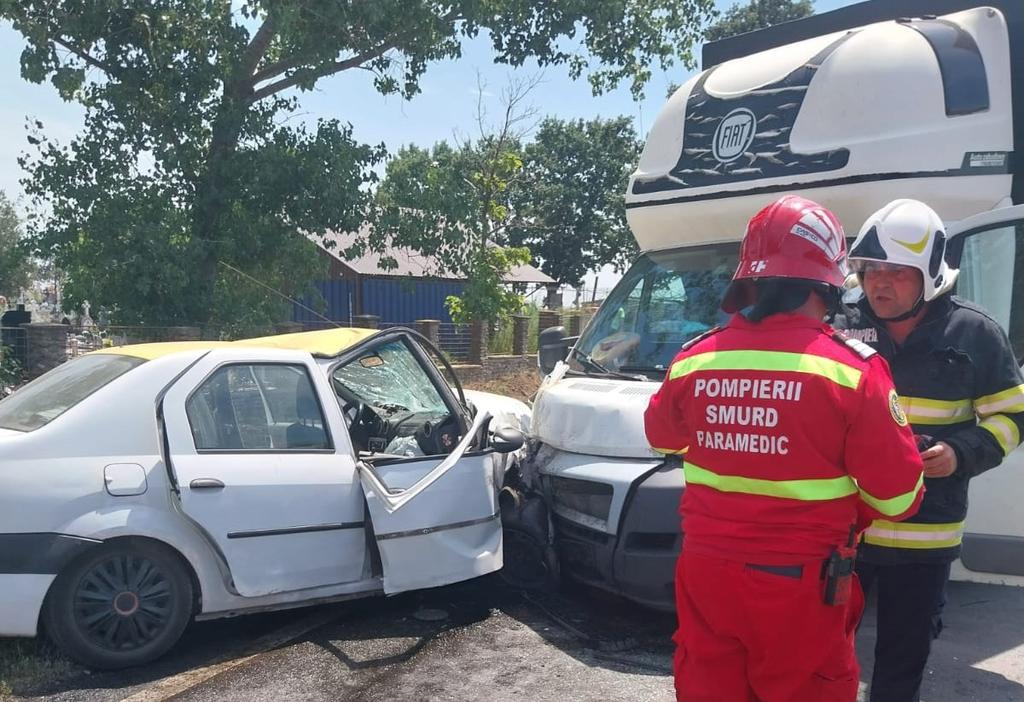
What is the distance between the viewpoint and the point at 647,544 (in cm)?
429

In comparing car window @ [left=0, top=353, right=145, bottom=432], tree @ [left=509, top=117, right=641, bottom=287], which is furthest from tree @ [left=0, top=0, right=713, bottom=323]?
tree @ [left=509, top=117, right=641, bottom=287]

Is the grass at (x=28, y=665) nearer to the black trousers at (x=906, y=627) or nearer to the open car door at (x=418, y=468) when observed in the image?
the open car door at (x=418, y=468)

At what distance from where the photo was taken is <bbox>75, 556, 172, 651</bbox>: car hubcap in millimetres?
3980

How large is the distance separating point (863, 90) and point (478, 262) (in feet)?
42.7

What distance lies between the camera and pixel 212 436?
4336 millimetres

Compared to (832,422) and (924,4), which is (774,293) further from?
(924,4)

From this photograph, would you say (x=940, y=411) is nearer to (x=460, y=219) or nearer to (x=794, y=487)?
(x=794, y=487)

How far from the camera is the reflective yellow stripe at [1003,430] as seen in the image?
2.88 metres

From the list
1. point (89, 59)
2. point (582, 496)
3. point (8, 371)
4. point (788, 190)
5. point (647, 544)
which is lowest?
point (647, 544)

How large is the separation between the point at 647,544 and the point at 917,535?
1.58 meters

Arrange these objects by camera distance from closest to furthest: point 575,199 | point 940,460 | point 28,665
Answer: point 940,460
point 28,665
point 575,199

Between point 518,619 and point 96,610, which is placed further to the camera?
point 518,619

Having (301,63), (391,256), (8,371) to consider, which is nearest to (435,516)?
(8,371)

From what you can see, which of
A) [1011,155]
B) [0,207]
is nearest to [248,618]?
[1011,155]
